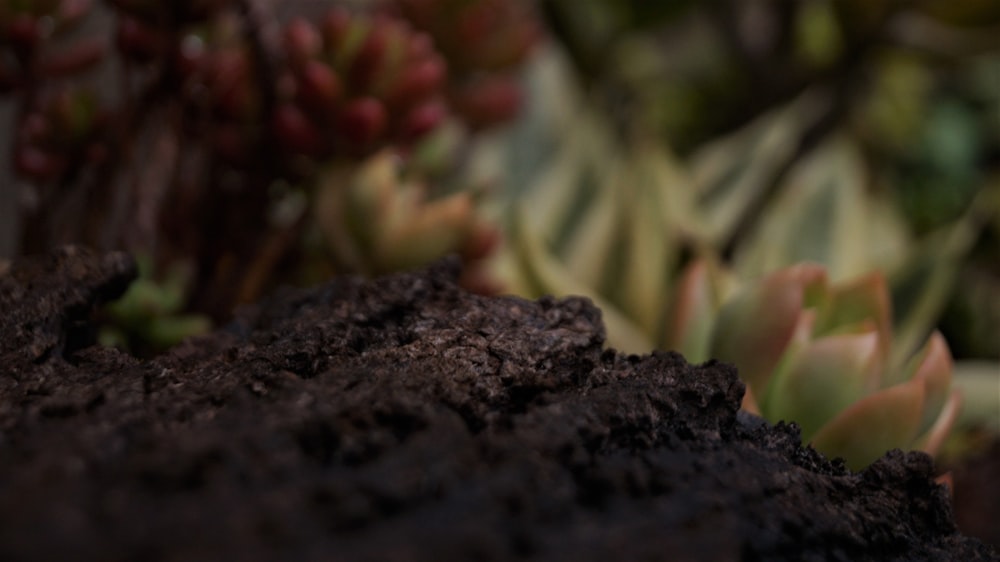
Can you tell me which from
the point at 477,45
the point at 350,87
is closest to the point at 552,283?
the point at 350,87

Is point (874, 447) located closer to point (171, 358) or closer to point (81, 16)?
point (171, 358)

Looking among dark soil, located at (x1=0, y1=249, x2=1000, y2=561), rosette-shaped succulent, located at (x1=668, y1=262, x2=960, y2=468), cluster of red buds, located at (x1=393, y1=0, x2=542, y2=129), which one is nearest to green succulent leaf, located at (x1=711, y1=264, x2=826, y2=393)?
rosette-shaped succulent, located at (x1=668, y1=262, x2=960, y2=468)

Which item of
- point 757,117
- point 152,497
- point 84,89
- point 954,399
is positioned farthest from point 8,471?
point 757,117

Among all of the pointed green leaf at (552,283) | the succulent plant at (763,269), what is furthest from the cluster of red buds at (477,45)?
the pointed green leaf at (552,283)

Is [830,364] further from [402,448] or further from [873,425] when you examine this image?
[402,448]

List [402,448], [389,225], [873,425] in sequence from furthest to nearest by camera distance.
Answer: [389,225] → [873,425] → [402,448]

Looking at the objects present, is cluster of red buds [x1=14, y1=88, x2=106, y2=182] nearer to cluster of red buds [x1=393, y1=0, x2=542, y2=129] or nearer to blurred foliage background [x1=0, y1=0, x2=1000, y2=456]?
blurred foliage background [x1=0, y1=0, x2=1000, y2=456]
